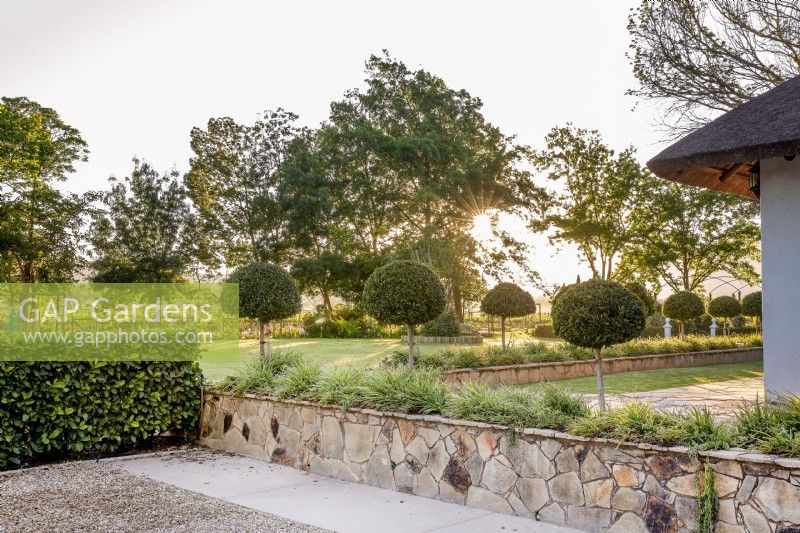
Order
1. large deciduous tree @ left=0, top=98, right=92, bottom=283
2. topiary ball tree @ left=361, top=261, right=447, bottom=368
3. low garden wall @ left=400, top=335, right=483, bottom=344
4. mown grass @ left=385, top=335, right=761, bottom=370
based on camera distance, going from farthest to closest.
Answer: large deciduous tree @ left=0, top=98, right=92, bottom=283 → low garden wall @ left=400, top=335, right=483, bottom=344 → mown grass @ left=385, top=335, right=761, bottom=370 → topiary ball tree @ left=361, top=261, right=447, bottom=368

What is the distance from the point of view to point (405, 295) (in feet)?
36.0

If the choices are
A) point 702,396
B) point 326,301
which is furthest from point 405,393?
point 326,301

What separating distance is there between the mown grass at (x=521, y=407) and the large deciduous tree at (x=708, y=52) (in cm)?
1300

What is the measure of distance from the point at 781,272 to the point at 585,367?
711cm

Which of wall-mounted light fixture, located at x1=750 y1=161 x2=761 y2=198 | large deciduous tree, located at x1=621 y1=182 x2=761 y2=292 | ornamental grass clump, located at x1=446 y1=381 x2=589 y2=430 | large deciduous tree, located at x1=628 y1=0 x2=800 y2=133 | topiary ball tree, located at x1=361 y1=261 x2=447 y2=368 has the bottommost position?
ornamental grass clump, located at x1=446 y1=381 x2=589 y2=430

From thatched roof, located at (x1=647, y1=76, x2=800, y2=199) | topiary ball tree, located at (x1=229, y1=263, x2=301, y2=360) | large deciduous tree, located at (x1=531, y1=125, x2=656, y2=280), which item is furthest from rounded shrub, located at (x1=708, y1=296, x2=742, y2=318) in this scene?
topiary ball tree, located at (x1=229, y1=263, x2=301, y2=360)

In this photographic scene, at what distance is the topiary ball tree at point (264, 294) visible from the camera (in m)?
11.6

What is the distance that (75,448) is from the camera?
6.91 meters

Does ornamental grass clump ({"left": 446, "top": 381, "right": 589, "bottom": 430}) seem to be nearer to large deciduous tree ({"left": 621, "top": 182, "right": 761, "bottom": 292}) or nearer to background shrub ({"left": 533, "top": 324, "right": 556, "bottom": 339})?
background shrub ({"left": 533, "top": 324, "right": 556, "bottom": 339})

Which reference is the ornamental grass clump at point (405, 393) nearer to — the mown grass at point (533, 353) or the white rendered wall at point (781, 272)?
the white rendered wall at point (781, 272)

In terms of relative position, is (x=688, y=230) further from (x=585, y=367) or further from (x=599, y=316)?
(x=599, y=316)

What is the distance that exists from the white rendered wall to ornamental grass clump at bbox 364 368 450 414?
382 cm

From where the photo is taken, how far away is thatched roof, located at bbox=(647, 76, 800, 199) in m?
6.93

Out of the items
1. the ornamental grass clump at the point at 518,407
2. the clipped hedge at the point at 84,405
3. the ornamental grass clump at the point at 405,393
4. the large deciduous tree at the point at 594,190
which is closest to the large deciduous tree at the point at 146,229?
the large deciduous tree at the point at 594,190
